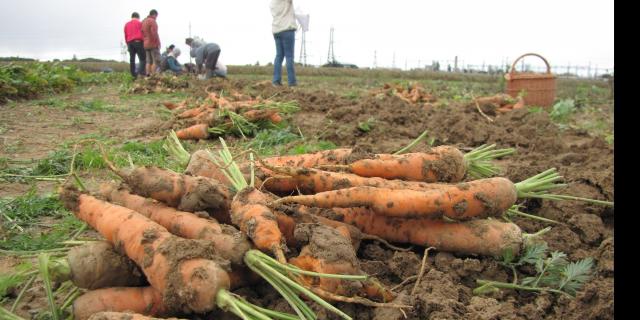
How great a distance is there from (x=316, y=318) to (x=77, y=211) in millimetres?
1405

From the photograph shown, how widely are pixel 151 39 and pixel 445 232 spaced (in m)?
14.3

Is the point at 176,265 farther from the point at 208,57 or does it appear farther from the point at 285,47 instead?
the point at 208,57

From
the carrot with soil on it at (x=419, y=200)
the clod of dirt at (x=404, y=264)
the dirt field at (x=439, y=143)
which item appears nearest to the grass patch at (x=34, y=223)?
the dirt field at (x=439, y=143)

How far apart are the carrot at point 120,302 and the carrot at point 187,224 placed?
12.1 inches

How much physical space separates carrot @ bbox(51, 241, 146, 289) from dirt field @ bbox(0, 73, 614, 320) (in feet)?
0.85

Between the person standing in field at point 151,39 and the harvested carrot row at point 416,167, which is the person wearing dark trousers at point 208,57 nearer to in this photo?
the person standing in field at point 151,39

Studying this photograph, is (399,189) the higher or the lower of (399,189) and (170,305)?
the higher

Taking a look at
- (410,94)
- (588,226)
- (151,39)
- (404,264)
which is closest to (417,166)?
(404,264)

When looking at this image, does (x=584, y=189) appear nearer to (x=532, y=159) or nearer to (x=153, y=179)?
(x=532, y=159)

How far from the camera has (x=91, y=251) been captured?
6.66ft

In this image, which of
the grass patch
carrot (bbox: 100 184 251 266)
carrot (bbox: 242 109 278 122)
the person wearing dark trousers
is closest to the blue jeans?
carrot (bbox: 242 109 278 122)

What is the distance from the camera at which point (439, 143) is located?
538 centimetres
